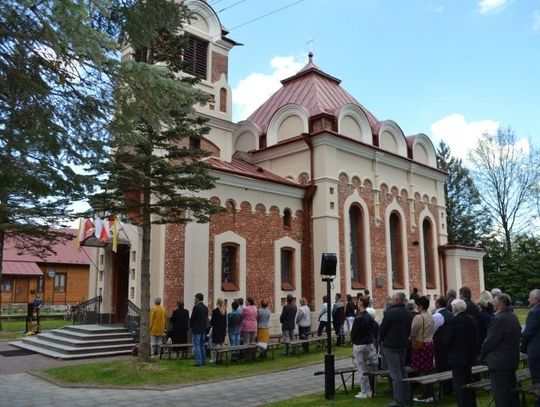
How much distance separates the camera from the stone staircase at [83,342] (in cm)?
1438

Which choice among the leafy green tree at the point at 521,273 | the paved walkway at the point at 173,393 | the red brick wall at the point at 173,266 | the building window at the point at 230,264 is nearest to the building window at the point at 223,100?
the building window at the point at 230,264

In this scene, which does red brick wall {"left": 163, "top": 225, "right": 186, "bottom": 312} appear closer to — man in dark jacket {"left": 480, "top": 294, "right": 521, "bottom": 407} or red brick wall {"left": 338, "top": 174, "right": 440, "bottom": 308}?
red brick wall {"left": 338, "top": 174, "right": 440, "bottom": 308}

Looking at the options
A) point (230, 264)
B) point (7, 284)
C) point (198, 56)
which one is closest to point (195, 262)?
point (230, 264)

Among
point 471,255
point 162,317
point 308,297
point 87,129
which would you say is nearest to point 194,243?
point 162,317

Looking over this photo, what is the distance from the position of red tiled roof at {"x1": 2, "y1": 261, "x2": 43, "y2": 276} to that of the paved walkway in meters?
27.5

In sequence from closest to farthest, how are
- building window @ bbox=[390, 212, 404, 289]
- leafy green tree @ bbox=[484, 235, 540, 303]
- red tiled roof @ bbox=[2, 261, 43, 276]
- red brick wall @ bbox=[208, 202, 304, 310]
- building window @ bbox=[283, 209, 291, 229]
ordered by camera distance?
red brick wall @ bbox=[208, 202, 304, 310]
building window @ bbox=[283, 209, 291, 229]
building window @ bbox=[390, 212, 404, 289]
leafy green tree @ bbox=[484, 235, 540, 303]
red tiled roof @ bbox=[2, 261, 43, 276]

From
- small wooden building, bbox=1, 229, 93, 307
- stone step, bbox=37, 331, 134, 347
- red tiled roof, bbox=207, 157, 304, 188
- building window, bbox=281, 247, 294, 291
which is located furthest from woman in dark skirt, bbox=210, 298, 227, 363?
small wooden building, bbox=1, 229, 93, 307

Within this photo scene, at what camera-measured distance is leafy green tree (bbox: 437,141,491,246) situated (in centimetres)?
4181

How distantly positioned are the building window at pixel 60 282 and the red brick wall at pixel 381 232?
28460 millimetres

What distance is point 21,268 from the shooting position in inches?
1457

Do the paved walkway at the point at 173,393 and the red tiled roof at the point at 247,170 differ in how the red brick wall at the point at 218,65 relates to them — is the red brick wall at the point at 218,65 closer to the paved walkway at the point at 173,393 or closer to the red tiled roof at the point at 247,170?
the red tiled roof at the point at 247,170

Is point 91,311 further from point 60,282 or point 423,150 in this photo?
point 60,282

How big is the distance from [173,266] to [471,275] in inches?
702

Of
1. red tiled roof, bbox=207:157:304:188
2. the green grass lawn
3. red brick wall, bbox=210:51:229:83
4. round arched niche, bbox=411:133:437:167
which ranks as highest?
red brick wall, bbox=210:51:229:83
